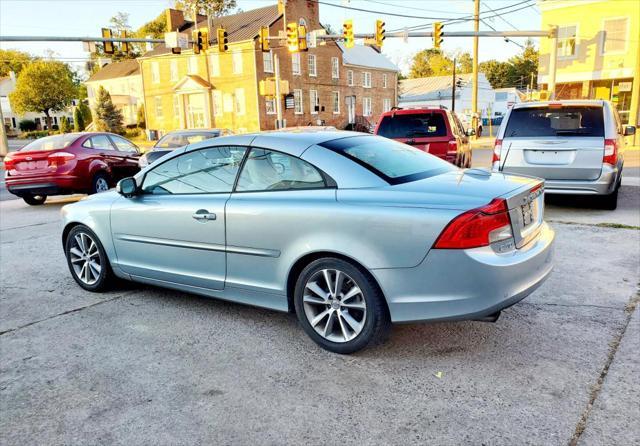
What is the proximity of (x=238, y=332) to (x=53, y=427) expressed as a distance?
1.50 metres

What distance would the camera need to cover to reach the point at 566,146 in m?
7.77

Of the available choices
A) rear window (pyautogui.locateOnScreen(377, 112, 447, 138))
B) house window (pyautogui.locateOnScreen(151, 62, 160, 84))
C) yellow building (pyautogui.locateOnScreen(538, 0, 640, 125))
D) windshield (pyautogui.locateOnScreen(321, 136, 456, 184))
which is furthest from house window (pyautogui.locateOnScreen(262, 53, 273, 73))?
windshield (pyautogui.locateOnScreen(321, 136, 456, 184))

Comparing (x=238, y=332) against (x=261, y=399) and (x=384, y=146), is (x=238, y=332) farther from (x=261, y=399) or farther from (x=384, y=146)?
(x=384, y=146)

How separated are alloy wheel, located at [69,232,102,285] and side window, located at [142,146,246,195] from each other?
3.07ft

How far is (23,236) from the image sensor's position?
26.2 ft

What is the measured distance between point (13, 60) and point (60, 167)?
90578 mm

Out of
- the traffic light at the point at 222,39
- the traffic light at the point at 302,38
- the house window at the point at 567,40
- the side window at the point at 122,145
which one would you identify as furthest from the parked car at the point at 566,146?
the house window at the point at 567,40

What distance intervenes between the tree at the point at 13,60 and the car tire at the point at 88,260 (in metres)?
96.2

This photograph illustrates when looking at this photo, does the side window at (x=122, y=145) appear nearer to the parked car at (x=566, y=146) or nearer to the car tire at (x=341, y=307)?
the parked car at (x=566, y=146)

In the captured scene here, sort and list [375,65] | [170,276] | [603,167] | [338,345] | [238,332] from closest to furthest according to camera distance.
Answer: [338,345] < [238,332] < [170,276] < [603,167] < [375,65]

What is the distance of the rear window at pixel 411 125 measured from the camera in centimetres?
1040

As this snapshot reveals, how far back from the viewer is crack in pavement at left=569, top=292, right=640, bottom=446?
8.72ft

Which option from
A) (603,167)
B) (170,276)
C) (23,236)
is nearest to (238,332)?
(170,276)

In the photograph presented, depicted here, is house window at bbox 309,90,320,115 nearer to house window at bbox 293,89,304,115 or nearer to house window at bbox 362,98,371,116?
house window at bbox 293,89,304,115
